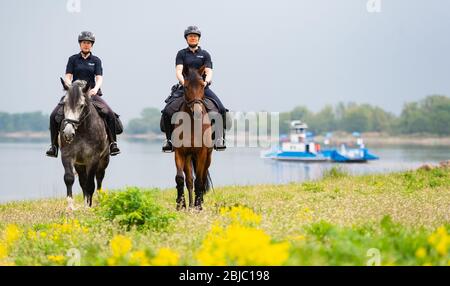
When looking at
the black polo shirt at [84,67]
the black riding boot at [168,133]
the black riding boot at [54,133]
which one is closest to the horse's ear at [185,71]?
the black riding boot at [168,133]

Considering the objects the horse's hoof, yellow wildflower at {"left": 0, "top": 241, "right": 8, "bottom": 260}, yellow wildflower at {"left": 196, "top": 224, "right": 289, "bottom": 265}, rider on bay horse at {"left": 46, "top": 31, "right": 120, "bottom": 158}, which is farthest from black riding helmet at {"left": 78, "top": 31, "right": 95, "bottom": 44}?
yellow wildflower at {"left": 196, "top": 224, "right": 289, "bottom": 265}

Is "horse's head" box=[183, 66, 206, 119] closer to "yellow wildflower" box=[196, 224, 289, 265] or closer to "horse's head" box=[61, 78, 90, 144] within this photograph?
"horse's head" box=[61, 78, 90, 144]

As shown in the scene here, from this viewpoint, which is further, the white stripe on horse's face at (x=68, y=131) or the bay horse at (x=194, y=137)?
the white stripe on horse's face at (x=68, y=131)

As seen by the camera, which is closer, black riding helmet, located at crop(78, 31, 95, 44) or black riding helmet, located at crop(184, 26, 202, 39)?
black riding helmet, located at crop(184, 26, 202, 39)

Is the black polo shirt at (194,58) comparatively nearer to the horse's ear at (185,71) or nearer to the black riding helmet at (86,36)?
the horse's ear at (185,71)

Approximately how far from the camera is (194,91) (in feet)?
40.6

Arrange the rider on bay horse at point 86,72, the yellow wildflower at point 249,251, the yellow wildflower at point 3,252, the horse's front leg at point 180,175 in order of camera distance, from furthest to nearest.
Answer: the rider on bay horse at point 86,72
the horse's front leg at point 180,175
the yellow wildflower at point 3,252
the yellow wildflower at point 249,251

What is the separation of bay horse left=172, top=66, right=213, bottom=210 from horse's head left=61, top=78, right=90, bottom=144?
2.29 m

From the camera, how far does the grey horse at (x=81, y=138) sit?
13133 millimetres

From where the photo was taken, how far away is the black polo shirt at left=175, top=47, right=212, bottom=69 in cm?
1327

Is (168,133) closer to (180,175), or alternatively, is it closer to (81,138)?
(180,175)

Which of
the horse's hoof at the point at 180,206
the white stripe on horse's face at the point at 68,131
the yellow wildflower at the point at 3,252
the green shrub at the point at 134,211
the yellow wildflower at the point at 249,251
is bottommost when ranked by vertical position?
the horse's hoof at the point at 180,206

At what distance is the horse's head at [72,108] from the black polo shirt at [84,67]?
1261mm
